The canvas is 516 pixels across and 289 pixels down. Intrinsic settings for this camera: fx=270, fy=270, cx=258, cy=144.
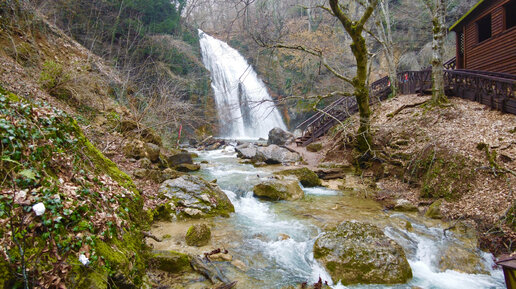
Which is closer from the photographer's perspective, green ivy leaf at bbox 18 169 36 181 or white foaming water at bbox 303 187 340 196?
green ivy leaf at bbox 18 169 36 181

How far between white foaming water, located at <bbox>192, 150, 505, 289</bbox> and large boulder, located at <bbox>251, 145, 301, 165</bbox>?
6157 millimetres

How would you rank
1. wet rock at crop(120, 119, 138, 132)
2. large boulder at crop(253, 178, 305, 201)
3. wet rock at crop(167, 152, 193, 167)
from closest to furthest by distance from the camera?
large boulder at crop(253, 178, 305, 201)
wet rock at crop(120, 119, 138, 132)
wet rock at crop(167, 152, 193, 167)

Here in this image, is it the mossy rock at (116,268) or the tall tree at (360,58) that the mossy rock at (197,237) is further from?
the tall tree at (360,58)

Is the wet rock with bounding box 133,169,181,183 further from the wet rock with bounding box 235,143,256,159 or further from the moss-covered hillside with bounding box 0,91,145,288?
the wet rock with bounding box 235,143,256,159

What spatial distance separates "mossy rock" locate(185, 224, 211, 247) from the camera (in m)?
4.96

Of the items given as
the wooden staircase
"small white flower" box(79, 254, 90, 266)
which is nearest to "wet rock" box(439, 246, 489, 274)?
"small white flower" box(79, 254, 90, 266)

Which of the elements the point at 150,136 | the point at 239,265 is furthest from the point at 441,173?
the point at 150,136

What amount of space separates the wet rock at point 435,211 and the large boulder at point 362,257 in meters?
2.84

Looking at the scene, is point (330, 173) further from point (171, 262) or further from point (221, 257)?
point (171, 262)

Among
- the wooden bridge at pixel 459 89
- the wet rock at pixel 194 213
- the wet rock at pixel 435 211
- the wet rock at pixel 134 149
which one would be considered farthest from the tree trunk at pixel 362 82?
the wet rock at pixel 134 149

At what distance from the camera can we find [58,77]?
888cm

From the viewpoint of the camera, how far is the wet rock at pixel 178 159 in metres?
11.8

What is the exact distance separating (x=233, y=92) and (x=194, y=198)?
843 inches

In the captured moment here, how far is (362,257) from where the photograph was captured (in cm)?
439
